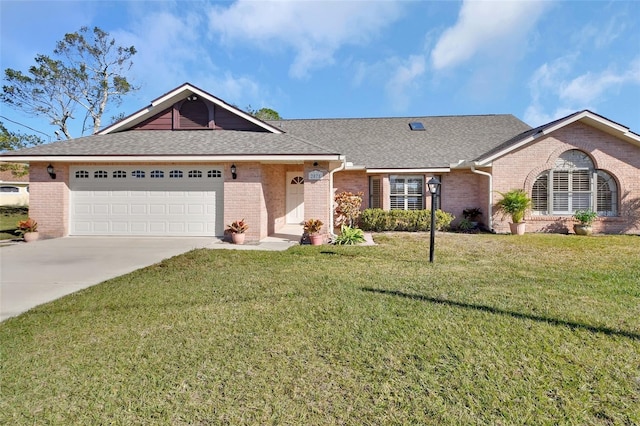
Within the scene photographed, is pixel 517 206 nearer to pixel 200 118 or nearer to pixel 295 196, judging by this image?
pixel 295 196

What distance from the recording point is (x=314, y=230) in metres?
10.8

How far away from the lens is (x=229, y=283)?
5969mm

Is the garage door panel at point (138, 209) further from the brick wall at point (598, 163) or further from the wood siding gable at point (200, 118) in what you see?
the brick wall at point (598, 163)

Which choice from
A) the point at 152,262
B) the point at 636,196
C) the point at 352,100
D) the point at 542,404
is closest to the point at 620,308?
the point at 542,404

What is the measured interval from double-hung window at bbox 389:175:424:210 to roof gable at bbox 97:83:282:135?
595 cm

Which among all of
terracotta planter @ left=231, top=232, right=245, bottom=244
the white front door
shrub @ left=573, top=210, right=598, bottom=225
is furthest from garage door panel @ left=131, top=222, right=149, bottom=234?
shrub @ left=573, top=210, right=598, bottom=225

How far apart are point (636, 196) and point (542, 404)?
15.5 m

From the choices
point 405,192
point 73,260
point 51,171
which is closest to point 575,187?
point 405,192

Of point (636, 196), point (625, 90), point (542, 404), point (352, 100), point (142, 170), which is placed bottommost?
point (542, 404)

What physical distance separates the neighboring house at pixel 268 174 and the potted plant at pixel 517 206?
51 centimetres

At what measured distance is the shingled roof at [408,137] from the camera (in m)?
15.4

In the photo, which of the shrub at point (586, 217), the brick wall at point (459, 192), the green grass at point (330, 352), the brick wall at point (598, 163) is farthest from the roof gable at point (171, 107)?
the shrub at point (586, 217)

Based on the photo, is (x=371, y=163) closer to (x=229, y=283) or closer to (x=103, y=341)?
(x=229, y=283)

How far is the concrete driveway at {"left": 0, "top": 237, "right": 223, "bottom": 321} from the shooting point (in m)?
5.48
